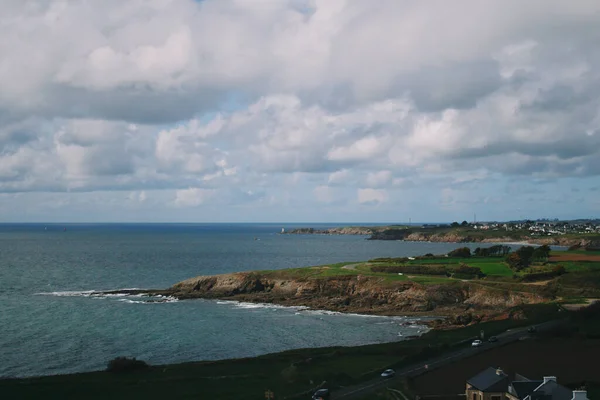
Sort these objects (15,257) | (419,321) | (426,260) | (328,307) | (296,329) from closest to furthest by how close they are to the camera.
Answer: (296,329)
(419,321)
(328,307)
(426,260)
(15,257)

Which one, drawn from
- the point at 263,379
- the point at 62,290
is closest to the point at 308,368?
the point at 263,379

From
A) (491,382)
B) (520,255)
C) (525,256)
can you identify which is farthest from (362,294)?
(491,382)

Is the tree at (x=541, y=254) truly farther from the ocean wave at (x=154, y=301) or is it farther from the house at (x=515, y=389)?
the house at (x=515, y=389)

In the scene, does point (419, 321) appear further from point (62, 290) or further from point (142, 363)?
point (62, 290)

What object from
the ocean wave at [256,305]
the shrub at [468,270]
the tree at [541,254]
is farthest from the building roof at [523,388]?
the tree at [541,254]

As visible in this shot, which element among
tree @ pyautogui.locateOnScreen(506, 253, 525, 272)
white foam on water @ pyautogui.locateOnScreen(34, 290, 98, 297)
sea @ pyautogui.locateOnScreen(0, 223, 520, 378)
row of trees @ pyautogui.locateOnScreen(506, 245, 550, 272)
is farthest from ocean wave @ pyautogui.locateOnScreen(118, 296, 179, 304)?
row of trees @ pyautogui.locateOnScreen(506, 245, 550, 272)

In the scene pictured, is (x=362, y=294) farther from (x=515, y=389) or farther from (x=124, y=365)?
(x=515, y=389)
